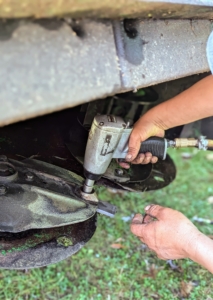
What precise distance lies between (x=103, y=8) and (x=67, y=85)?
132 mm

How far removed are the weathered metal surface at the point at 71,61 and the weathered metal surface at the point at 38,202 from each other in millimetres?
464

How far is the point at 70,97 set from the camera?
595mm

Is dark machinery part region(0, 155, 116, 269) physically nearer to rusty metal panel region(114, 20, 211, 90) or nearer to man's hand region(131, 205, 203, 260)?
man's hand region(131, 205, 203, 260)

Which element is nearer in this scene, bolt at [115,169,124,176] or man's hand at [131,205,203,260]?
man's hand at [131,205,203,260]

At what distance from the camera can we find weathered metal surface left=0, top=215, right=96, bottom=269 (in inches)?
40.7

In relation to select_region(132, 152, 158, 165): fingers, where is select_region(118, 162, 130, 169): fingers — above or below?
below

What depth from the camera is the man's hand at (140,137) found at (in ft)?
3.75

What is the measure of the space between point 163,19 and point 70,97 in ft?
1.01

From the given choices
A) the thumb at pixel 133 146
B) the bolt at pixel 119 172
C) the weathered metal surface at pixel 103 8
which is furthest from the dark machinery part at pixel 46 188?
the weathered metal surface at pixel 103 8

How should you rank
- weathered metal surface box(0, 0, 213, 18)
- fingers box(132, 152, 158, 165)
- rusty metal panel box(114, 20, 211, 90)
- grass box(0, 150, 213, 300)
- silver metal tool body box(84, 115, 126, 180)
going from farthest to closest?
grass box(0, 150, 213, 300) < fingers box(132, 152, 158, 165) < silver metal tool body box(84, 115, 126, 180) < rusty metal panel box(114, 20, 211, 90) < weathered metal surface box(0, 0, 213, 18)

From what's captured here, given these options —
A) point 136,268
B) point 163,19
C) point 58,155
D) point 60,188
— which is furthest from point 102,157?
point 136,268

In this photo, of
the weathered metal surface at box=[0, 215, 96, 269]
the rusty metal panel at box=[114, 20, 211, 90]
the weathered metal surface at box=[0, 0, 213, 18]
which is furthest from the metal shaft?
the weathered metal surface at box=[0, 0, 213, 18]

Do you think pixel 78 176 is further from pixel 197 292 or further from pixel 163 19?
pixel 197 292

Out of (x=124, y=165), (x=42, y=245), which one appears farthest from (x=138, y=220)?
(x=42, y=245)
